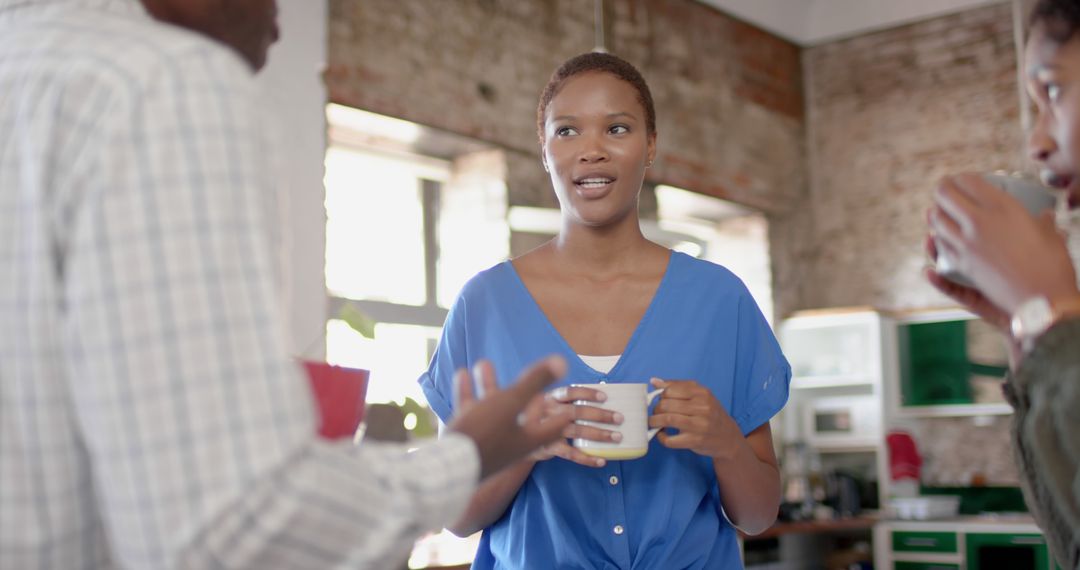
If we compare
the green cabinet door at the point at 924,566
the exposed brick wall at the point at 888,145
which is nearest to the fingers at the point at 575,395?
the green cabinet door at the point at 924,566

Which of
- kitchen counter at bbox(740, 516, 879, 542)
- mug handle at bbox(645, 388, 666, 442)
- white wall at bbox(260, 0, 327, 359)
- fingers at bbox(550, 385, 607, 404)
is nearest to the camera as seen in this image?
fingers at bbox(550, 385, 607, 404)

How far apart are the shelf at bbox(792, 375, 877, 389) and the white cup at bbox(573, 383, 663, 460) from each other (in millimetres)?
6277

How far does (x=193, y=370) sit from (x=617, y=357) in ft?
3.35

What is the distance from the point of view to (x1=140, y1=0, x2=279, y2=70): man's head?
895 mm

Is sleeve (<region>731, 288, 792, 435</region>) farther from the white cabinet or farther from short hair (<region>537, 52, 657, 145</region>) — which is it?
the white cabinet

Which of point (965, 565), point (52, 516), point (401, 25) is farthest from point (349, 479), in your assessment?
point (965, 565)

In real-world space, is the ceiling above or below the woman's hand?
above

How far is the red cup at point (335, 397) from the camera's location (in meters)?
1.00

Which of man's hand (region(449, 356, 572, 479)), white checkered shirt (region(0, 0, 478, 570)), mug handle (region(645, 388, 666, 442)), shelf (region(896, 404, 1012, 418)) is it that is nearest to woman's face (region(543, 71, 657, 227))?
mug handle (region(645, 388, 666, 442))

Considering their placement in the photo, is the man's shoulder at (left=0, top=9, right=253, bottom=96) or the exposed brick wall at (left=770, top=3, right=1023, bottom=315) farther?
the exposed brick wall at (left=770, top=3, right=1023, bottom=315)

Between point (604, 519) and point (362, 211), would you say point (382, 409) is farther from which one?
point (362, 211)

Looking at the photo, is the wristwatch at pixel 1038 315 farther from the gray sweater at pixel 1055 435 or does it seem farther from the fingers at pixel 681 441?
the fingers at pixel 681 441

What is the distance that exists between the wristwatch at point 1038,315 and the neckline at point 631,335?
782 mm

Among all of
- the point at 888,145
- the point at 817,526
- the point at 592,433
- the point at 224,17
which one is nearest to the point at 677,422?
the point at 592,433
